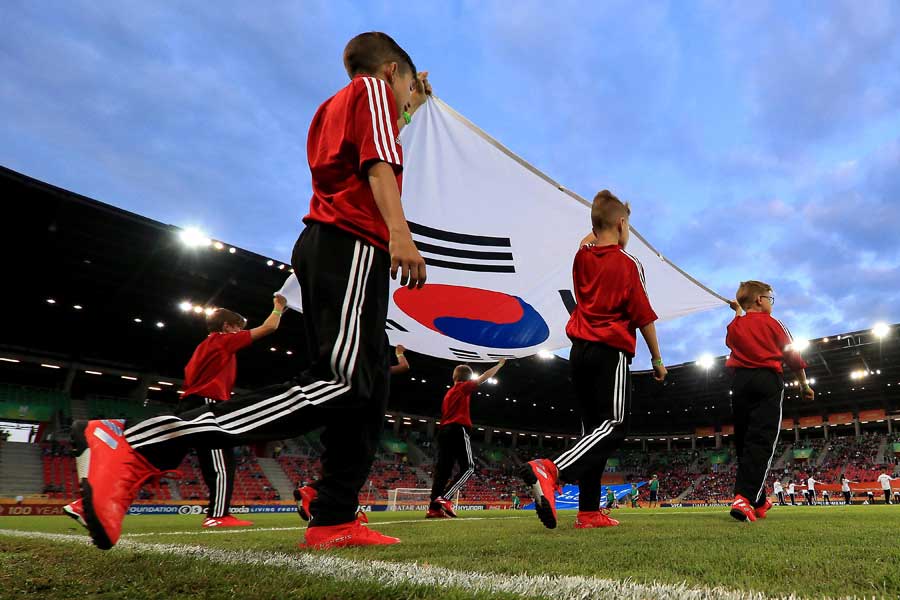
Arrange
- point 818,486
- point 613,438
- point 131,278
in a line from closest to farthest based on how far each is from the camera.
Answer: point 613,438 < point 131,278 < point 818,486

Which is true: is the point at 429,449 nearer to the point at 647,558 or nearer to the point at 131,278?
the point at 131,278

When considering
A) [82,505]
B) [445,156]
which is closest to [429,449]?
[445,156]

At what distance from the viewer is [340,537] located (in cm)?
208

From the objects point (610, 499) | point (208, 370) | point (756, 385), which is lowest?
point (610, 499)

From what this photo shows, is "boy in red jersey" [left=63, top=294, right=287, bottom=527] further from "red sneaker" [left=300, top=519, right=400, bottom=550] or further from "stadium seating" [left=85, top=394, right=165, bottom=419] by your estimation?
"stadium seating" [left=85, top=394, right=165, bottom=419]

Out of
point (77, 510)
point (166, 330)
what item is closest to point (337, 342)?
point (77, 510)

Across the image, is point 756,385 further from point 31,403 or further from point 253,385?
point 253,385

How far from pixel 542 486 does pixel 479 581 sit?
3.95 ft

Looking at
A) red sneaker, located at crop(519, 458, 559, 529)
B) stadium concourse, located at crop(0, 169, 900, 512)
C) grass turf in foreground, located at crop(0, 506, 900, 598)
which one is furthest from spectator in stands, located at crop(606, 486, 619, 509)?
stadium concourse, located at crop(0, 169, 900, 512)

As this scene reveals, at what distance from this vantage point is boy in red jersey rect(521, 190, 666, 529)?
2967mm

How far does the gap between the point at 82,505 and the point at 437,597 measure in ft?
3.42

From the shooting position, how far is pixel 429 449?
3934 centimetres

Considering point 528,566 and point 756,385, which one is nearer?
point 528,566

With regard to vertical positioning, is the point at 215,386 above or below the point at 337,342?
below
